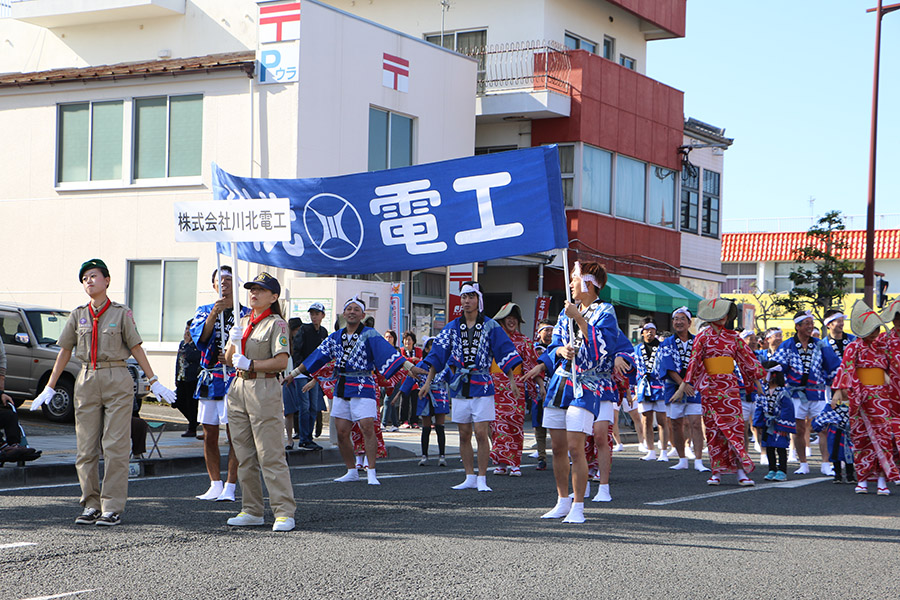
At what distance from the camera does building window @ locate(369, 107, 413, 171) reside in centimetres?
2308

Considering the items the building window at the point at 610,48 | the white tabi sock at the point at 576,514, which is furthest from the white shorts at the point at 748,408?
the building window at the point at 610,48

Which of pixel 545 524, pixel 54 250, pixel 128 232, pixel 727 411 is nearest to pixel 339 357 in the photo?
pixel 545 524

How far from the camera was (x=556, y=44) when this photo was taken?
26984mm

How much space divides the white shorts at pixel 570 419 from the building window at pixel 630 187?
66.3 feet

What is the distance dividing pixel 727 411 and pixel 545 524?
13.8ft

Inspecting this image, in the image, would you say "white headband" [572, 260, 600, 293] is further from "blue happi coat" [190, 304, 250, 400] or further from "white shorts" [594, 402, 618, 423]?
"blue happi coat" [190, 304, 250, 400]

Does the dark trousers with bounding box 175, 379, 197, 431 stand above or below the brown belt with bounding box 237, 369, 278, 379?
below

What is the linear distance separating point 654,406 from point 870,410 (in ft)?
13.7

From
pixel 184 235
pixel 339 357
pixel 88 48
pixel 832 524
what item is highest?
pixel 88 48

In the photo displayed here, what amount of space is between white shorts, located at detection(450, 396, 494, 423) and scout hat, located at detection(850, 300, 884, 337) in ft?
13.5

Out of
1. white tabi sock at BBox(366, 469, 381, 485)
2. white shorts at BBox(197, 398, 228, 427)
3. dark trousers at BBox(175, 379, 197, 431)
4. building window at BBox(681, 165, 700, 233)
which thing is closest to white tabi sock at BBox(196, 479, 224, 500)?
white shorts at BBox(197, 398, 228, 427)

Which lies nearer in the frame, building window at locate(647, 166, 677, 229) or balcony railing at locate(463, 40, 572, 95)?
balcony railing at locate(463, 40, 572, 95)

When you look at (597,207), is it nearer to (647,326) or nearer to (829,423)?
(647,326)

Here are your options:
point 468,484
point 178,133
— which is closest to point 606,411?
point 468,484
